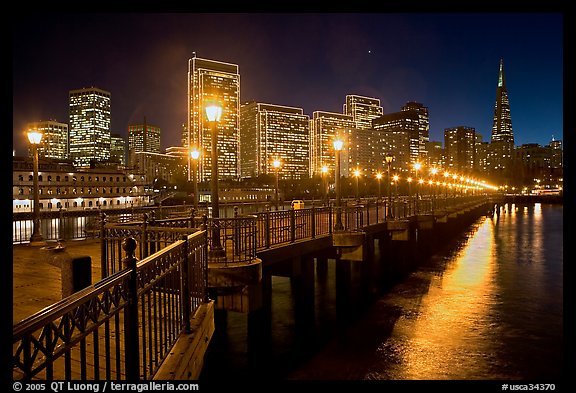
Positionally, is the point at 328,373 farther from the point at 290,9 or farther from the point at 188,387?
the point at 290,9

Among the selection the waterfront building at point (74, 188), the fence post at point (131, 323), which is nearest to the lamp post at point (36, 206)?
the fence post at point (131, 323)

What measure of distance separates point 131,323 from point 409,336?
16695 millimetres

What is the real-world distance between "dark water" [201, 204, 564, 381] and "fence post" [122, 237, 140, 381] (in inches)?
426

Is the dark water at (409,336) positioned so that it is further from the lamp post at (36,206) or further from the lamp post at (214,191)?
the lamp post at (36,206)

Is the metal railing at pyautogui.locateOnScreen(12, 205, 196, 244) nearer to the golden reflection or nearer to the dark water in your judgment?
the dark water

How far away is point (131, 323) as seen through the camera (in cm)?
376

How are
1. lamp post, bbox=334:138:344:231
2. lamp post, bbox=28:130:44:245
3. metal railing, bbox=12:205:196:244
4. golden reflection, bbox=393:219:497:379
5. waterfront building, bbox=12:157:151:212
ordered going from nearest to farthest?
golden reflection, bbox=393:219:497:379
metal railing, bbox=12:205:196:244
lamp post, bbox=28:130:44:245
lamp post, bbox=334:138:344:231
waterfront building, bbox=12:157:151:212

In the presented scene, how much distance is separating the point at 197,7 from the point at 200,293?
16.3 ft

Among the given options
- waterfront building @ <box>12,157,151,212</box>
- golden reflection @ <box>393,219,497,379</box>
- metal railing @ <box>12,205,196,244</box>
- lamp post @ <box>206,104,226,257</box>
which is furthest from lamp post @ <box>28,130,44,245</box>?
waterfront building @ <box>12,157,151,212</box>

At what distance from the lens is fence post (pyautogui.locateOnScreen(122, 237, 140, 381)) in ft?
12.2

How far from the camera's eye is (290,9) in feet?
19.6

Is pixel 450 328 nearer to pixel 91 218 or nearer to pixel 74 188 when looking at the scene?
pixel 91 218

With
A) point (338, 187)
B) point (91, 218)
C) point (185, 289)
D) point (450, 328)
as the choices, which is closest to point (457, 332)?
point (450, 328)

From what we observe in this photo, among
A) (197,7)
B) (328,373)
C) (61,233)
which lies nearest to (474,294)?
(328,373)
